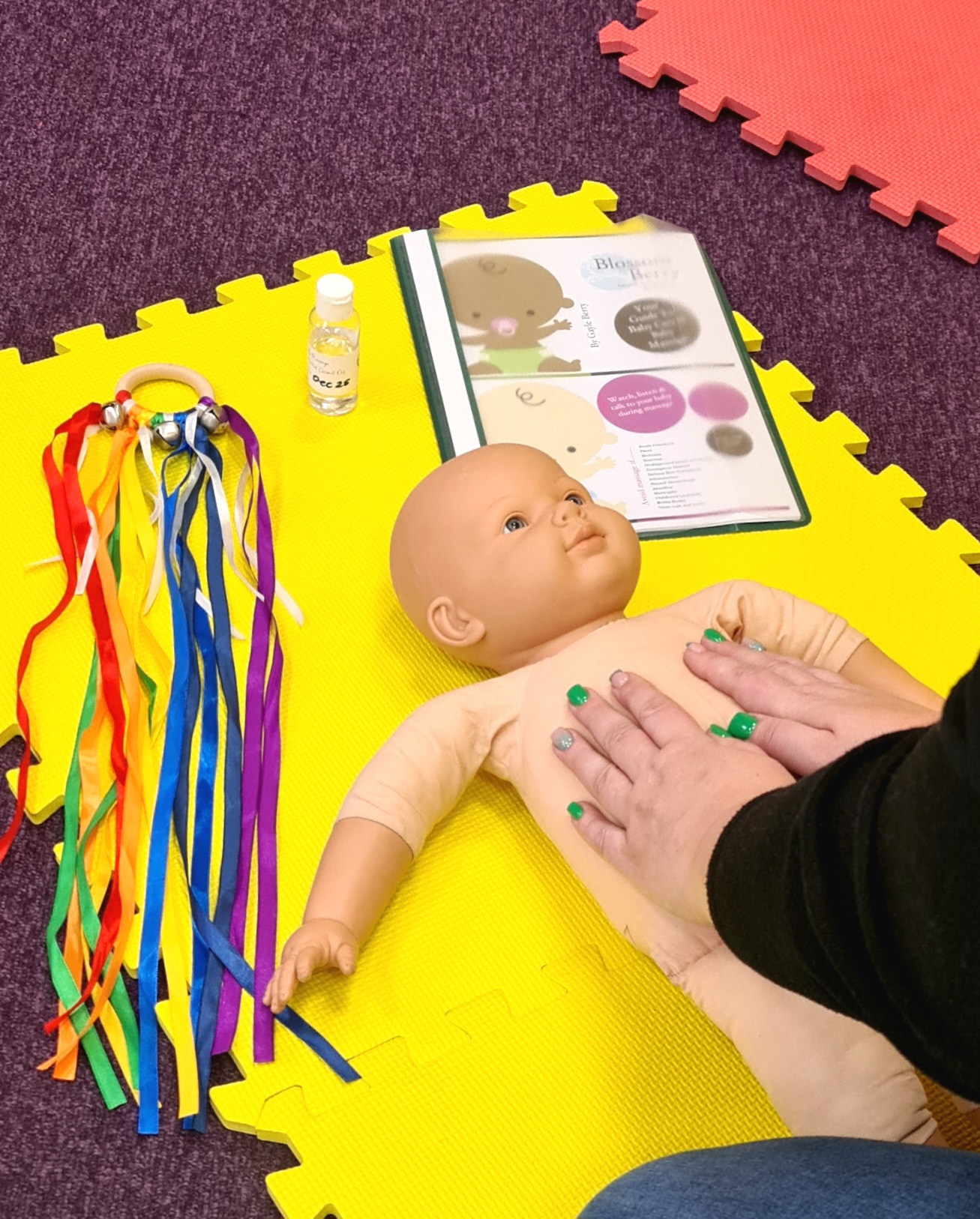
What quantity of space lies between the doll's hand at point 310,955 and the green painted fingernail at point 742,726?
1.23 feet

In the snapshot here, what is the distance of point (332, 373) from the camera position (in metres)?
1.50

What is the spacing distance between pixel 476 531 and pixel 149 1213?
642mm

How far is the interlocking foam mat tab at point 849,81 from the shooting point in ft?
6.39

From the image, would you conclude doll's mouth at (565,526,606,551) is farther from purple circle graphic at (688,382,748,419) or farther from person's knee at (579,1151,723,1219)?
person's knee at (579,1151,723,1219)

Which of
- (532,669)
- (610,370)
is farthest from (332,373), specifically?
(532,669)

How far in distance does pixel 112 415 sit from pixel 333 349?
0.82 feet

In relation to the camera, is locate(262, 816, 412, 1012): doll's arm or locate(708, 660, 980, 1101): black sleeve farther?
locate(262, 816, 412, 1012): doll's arm

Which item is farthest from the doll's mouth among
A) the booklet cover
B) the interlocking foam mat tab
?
the interlocking foam mat tab

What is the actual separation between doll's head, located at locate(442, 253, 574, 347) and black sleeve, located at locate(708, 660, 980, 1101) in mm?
960

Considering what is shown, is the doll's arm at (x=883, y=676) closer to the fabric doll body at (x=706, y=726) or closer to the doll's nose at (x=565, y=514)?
the fabric doll body at (x=706, y=726)

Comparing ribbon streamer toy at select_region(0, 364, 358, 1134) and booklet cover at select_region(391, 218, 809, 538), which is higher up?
booklet cover at select_region(391, 218, 809, 538)

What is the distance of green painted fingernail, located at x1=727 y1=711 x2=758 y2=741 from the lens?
1.04 m

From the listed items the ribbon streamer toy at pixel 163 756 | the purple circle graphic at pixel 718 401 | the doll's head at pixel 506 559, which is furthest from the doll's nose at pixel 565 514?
the purple circle graphic at pixel 718 401

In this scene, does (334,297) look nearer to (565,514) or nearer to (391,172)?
(565,514)
